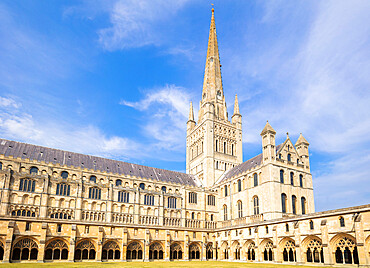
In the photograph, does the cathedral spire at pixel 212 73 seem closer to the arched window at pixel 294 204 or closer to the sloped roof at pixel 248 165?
the sloped roof at pixel 248 165

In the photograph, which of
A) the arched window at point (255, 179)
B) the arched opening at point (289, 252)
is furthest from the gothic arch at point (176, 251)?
the arched opening at point (289, 252)

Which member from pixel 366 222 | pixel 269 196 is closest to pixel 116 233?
pixel 269 196

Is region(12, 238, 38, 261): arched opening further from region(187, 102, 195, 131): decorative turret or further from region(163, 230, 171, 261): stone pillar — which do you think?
region(187, 102, 195, 131): decorative turret

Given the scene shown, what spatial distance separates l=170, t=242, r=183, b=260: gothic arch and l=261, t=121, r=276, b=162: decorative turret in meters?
24.0

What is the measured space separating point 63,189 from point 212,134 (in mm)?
38854

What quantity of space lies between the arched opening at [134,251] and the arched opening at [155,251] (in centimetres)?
202

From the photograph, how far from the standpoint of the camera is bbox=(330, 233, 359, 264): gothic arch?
34062mm

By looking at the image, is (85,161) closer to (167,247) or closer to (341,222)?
(167,247)

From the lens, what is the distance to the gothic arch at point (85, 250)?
49062 millimetres

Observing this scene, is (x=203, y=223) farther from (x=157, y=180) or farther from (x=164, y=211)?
(x=157, y=180)

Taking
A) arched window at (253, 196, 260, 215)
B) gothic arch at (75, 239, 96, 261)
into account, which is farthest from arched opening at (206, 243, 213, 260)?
gothic arch at (75, 239, 96, 261)

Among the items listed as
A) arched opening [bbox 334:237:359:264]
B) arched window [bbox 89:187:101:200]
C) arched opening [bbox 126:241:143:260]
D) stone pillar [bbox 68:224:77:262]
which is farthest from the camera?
arched window [bbox 89:187:101:200]

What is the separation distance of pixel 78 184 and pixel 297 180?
135ft

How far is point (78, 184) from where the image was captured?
178 ft
